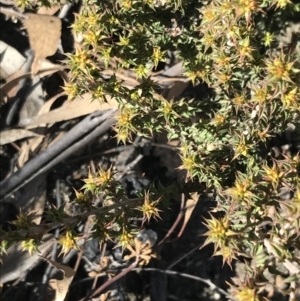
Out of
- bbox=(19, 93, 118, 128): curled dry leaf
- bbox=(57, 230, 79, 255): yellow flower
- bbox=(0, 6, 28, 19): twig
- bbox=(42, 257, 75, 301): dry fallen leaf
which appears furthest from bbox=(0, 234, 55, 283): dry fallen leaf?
bbox=(0, 6, 28, 19): twig

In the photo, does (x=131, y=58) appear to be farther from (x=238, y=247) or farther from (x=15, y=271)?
(x=15, y=271)

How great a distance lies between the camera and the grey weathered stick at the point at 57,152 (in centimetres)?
210

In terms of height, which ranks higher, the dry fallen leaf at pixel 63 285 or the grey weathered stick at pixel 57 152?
the grey weathered stick at pixel 57 152

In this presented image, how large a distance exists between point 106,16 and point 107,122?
0.57m

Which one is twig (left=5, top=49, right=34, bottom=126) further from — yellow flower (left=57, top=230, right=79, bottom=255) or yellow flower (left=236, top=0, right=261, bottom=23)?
yellow flower (left=236, top=0, right=261, bottom=23)

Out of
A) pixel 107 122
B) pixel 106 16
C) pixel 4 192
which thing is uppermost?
pixel 106 16

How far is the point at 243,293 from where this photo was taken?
1277 millimetres

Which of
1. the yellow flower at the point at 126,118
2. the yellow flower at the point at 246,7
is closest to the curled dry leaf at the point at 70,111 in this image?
the yellow flower at the point at 126,118

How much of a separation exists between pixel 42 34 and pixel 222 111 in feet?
3.07

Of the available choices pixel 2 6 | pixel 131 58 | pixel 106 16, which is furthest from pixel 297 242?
pixel 2 6

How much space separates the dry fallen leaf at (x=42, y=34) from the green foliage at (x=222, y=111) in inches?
16.8

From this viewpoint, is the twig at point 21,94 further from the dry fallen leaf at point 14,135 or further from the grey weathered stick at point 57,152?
the grey weathered stick at point 57,152

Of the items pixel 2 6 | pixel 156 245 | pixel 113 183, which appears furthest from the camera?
pixel 2 6

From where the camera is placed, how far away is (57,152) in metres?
2.12
